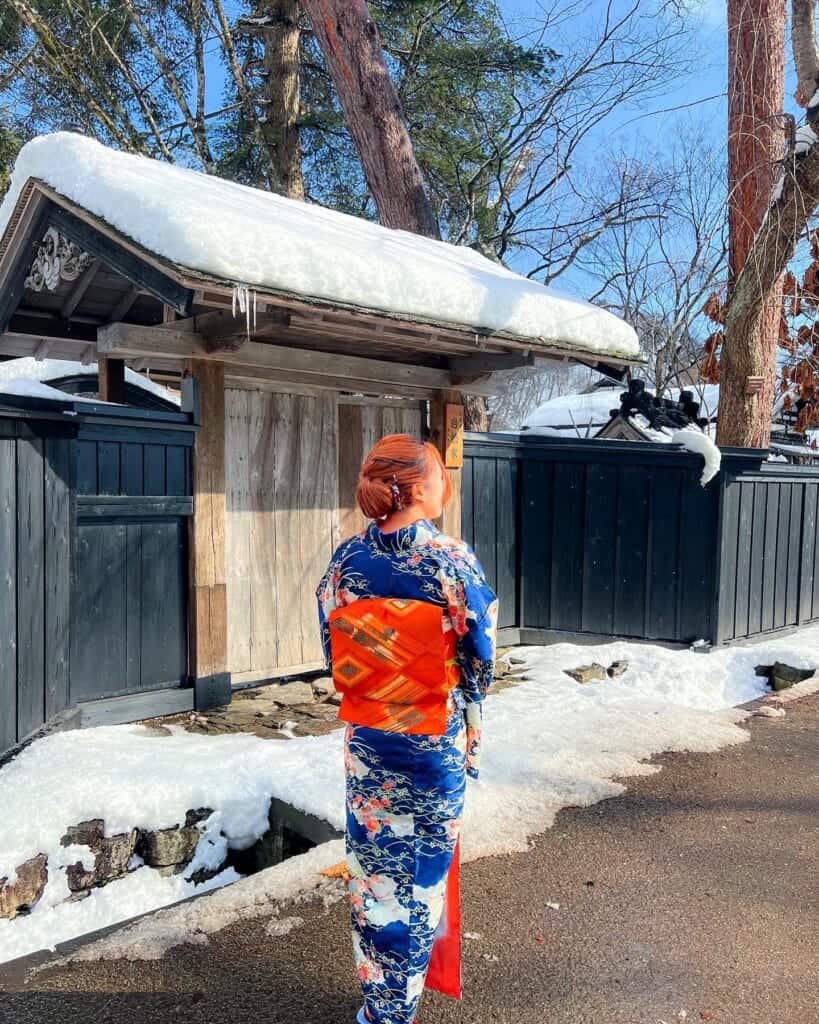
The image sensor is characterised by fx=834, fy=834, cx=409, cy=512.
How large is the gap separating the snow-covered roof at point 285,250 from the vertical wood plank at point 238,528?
1.23m

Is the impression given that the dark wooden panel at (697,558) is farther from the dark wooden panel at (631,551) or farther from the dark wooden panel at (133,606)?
the dark wooden panel at (133,606)

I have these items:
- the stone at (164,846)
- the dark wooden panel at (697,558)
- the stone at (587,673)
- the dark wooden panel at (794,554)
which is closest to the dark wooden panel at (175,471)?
the stone at (164,846)

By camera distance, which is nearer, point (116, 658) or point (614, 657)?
point (116, 658)

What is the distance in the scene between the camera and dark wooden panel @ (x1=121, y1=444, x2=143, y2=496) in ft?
15.7

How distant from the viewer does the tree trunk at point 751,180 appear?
24.8 feet

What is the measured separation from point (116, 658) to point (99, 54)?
1071 centimetres

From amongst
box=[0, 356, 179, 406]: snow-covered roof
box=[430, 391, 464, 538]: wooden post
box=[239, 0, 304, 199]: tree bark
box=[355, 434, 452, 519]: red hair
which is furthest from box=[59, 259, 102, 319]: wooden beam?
box=[239, 0, 304, 199]: tree bark

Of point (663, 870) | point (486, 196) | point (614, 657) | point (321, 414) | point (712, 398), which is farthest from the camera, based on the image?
point (712, 398)

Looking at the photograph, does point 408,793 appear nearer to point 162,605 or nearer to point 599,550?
point 162,605

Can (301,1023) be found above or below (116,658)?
below

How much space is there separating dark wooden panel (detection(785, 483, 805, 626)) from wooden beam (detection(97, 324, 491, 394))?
3.34 meters

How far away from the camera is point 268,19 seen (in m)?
11.5

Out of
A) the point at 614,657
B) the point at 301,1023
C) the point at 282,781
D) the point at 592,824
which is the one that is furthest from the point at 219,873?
the point at 614,657

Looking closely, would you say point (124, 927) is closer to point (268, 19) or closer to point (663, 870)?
point (663, 870)
